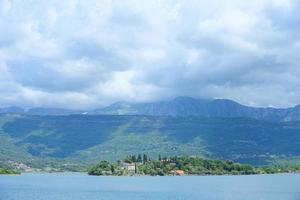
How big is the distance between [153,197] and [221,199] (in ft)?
46.1

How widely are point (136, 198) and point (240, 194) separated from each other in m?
23.7

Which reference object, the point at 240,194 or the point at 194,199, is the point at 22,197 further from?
the point at 240,194

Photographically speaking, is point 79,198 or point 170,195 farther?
point 170,195

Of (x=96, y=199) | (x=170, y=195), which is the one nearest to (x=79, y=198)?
(x=96, y=199)

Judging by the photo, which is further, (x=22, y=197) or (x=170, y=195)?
(x=170, y=195)

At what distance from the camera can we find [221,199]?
115 meters

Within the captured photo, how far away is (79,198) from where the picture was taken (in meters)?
115

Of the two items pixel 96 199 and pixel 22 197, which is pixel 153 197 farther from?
pixel 22 197

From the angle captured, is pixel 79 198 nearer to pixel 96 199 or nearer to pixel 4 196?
pixel 96 199

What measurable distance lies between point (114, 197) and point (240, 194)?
26.8 metres

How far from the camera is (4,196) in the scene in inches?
4510

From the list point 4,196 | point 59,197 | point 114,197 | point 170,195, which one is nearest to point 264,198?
point 170,195

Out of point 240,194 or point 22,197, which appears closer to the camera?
point 22,197

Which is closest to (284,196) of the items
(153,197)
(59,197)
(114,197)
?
(153,197)
